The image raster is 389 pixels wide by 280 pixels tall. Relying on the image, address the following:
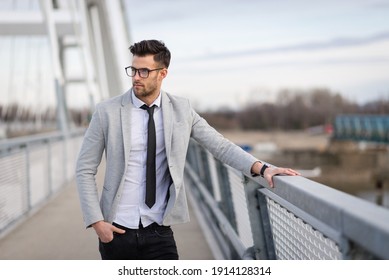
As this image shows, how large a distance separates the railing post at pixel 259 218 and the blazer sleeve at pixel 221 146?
29cm

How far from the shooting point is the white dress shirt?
2211 mm

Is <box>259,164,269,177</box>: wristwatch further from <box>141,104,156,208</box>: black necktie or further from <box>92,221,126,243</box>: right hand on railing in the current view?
<box>92,221,126,243</box>: right hand on railing

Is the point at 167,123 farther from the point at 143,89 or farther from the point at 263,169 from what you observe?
the point at 263,169

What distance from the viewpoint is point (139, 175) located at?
222 cm

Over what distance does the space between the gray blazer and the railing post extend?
0.33 meters

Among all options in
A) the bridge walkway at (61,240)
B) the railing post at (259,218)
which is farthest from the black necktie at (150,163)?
the bridge walkway at (61,240)

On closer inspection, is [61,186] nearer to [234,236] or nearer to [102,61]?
[234,236]

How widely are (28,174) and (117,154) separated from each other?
4.54 meters

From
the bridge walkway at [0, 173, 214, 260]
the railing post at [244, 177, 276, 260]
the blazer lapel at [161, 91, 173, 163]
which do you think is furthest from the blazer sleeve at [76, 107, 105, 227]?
the bridge walkway at [0, 173, 214, 260]

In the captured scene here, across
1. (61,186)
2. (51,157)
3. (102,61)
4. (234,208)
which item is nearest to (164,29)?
(234,208)

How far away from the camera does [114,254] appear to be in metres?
2.29

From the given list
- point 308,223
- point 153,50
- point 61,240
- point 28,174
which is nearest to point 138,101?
point 153,50

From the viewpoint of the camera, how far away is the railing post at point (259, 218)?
2627 mm
